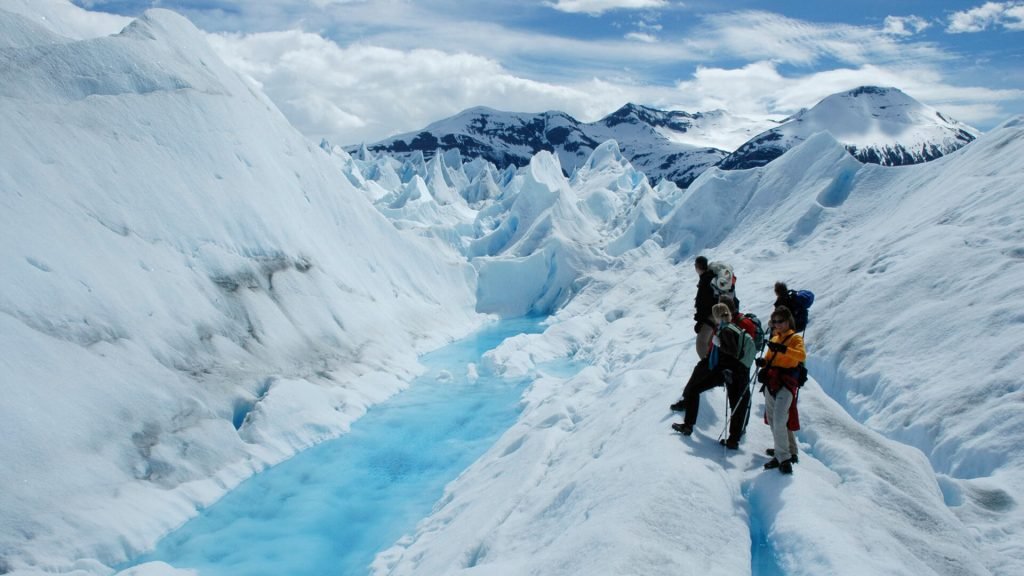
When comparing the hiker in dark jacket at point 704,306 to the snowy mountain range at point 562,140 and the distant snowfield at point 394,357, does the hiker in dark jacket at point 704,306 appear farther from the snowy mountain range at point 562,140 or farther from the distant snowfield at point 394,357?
the snowy mountain range at point 562,140

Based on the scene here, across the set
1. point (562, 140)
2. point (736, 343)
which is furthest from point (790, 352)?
point (562, 140)

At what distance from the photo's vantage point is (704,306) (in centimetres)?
722

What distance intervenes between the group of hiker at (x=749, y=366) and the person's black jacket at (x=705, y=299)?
2 cm

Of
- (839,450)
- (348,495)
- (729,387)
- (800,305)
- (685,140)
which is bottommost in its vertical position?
(348,495)

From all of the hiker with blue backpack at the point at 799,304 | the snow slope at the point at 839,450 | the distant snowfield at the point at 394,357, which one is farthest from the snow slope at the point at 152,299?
the hiker with blue backpack at the point at 799,304

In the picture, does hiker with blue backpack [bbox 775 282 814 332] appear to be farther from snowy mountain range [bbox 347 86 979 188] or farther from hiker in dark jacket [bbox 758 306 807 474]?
snowy mountain range [bbox 347 86 979 188]

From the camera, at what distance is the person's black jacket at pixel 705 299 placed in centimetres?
714

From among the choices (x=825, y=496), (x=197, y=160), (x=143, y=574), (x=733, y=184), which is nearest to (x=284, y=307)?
(x=197, y=160)

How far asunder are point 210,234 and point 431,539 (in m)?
9.07

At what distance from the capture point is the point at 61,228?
1065 centimetres

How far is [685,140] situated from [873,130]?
56.0m

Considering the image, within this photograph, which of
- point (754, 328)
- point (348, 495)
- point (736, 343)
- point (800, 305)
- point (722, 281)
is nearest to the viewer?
point (736, 343)

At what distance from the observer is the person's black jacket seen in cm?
714

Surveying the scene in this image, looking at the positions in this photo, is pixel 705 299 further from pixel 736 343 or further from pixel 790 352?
pixel 790 352
